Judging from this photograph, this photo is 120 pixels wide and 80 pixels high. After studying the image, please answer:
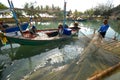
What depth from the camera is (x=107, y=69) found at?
7387mm

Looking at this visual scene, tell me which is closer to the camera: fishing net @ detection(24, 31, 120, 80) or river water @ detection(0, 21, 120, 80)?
fishing net @ detection(24, 31, 120, 80)

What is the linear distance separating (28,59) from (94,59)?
17.8ft

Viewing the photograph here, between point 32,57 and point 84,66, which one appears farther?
point 32,57

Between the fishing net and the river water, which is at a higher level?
the fishing net

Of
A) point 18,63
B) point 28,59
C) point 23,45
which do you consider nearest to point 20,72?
point 18,63

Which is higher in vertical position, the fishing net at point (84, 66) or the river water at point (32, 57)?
the fishing net at point (84, 66)

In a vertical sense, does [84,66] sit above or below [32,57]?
above

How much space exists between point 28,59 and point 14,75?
320cm

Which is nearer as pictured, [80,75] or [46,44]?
[80,75]

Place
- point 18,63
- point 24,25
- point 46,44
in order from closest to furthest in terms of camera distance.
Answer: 1. point 18,63
2. point 46,44
3. point 24,25

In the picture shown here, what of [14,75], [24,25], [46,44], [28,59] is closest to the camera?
[14,75]

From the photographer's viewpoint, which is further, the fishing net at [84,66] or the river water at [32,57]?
the river water at [32,57]

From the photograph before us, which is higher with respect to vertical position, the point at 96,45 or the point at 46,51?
the point at 96,45

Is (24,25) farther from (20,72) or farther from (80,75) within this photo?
(80,75)
